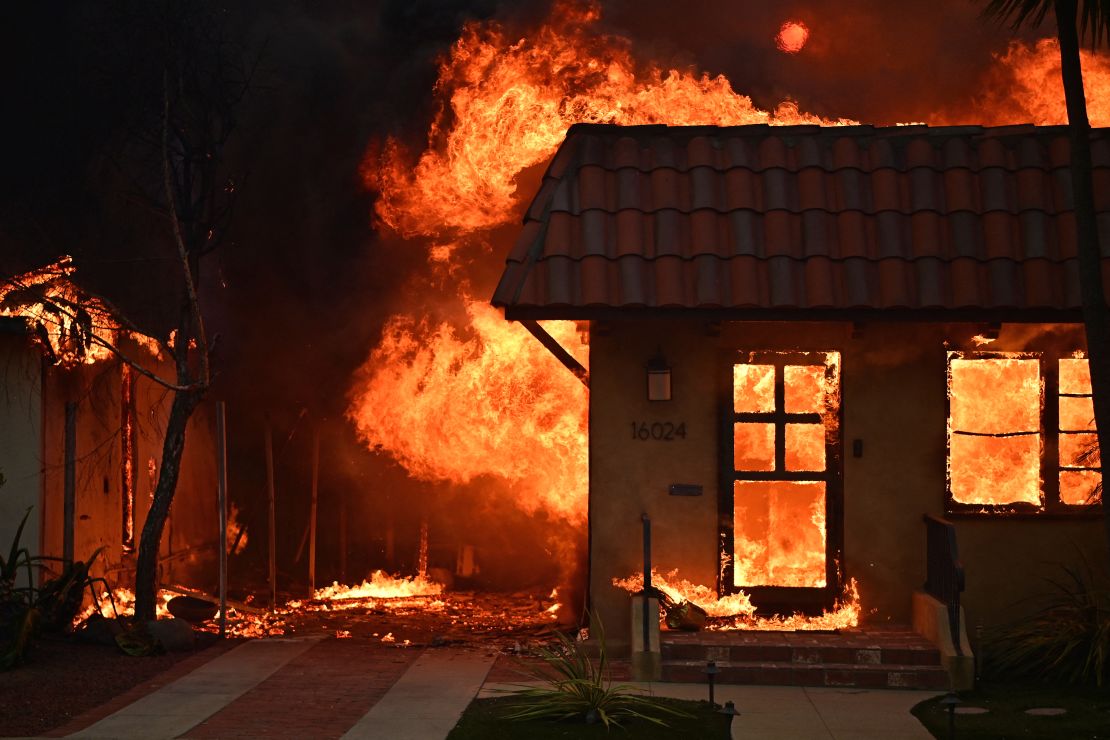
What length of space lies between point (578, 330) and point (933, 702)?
4.80m

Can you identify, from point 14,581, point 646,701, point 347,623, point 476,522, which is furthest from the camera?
point 476,522

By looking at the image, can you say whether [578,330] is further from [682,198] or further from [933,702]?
[933,702]

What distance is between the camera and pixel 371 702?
9805 mm

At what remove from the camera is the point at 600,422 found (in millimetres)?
11531

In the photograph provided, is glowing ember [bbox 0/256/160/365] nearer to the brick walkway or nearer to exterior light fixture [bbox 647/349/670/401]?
the brick walkway

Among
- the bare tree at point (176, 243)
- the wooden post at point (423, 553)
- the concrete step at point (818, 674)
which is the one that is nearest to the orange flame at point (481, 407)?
the wooden post at point (423, 553)

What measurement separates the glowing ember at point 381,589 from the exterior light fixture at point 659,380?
5967mm

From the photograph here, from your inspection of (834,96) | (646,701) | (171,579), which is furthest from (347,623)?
(834,96)

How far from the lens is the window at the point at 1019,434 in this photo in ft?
37.9

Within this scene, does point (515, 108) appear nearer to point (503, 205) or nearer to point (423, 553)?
point (503, 205)

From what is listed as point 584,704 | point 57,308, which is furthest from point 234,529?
point 584,704

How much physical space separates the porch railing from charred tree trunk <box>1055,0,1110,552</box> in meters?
1.52

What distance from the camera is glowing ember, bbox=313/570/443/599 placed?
16312 millimetres

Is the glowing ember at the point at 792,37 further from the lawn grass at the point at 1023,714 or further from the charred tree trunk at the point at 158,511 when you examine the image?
the lawn grass at the point at 1023,714
